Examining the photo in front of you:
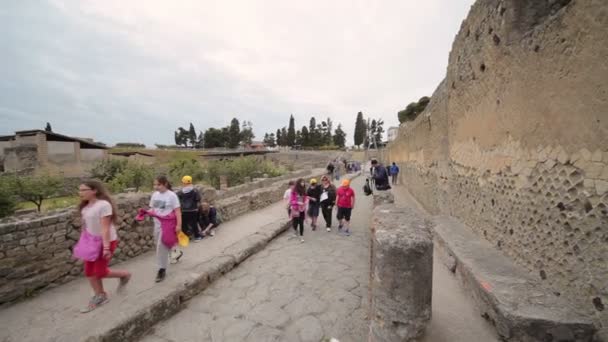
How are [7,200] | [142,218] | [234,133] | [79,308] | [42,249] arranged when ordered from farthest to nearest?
[234,133]
[7,200]
[142,218]
[42,249]
[79,308]

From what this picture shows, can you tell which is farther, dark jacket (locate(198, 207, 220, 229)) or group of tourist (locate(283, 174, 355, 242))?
dark jacket (locate(198, 207, 220, 229))

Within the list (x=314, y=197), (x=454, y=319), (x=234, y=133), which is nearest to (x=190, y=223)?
(x=314, y=197)

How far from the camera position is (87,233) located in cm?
314

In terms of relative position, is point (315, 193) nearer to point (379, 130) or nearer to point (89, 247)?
point (89, 247)

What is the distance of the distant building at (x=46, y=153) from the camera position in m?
20.2

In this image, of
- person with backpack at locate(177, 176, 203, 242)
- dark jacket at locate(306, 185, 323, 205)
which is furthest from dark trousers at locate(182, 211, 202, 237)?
dark jacket at locate(306, 185, 323, 205)

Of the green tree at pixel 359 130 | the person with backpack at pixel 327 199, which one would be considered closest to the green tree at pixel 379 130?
the green tree at pixel 359 130

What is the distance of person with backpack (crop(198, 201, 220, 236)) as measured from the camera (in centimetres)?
668

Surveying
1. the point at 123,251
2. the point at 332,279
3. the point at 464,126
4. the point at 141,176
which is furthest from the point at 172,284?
the point at 141,176

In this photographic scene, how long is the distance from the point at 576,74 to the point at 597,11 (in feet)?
1.63

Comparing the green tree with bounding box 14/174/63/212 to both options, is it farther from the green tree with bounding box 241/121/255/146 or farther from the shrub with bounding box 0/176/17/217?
the green tree with bounding box 241/121/255/146

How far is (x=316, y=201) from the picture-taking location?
6.98 meters

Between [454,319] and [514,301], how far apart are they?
664mm

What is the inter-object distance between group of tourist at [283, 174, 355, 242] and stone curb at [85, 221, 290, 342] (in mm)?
1080
